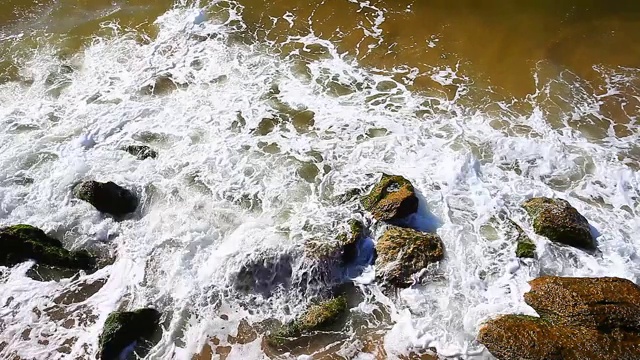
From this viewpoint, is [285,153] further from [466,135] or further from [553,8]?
[553,8]

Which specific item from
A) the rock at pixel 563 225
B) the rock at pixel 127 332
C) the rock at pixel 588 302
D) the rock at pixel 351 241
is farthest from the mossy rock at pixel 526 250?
the rock at pixel 127 332

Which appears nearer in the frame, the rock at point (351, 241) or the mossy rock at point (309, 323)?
the mossy rock at point (309, 323)

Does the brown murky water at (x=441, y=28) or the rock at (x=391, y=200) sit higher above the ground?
the brown murky water at (x=441, y=28)

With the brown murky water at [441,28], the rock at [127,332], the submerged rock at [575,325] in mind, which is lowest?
the rock at [127,332]

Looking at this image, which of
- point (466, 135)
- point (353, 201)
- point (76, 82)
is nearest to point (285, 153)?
point (353, 201)

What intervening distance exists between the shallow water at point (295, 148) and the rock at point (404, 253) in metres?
0.28

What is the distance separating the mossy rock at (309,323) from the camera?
816cm

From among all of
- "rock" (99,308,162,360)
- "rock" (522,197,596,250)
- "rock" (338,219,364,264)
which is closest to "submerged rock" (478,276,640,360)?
"rock" (522,197,596,250)

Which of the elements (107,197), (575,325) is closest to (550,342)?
(575,325)

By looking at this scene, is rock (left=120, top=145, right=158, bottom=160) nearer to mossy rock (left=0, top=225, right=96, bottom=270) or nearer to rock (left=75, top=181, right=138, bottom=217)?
rock (left=75, top=181, right=138, bottom=217)

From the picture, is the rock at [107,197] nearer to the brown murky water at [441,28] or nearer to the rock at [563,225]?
the brown murky water at [441,28]

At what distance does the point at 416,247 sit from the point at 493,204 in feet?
6.94

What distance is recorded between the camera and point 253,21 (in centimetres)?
1564

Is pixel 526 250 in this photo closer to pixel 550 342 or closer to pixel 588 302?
pixel 588 302
